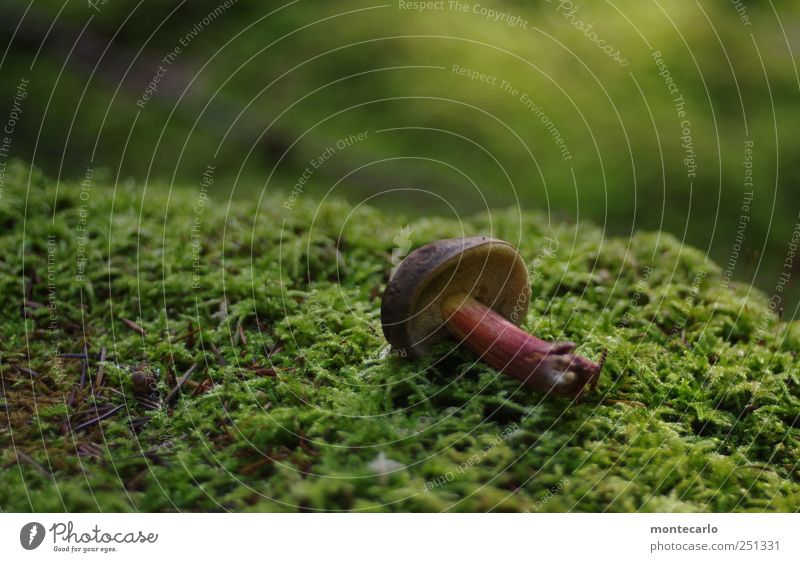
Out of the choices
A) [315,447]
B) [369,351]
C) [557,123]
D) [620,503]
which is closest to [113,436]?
[315,447]
